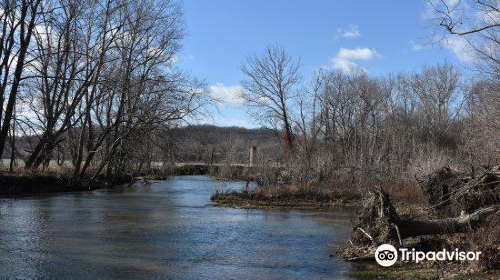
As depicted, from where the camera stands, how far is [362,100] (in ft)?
165

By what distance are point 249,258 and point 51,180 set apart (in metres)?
21.8

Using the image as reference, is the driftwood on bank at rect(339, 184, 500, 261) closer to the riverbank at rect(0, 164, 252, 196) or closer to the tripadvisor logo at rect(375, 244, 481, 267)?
the tripadvisor logo at rect(375, 244, 481, 267)

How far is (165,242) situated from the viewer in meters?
13.2

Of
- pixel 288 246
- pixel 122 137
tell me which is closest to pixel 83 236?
pixel 288 246

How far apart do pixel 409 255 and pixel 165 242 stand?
660 centimetres

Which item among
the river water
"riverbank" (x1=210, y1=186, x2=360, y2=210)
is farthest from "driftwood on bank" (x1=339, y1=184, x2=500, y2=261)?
"riverbank" (x1=210, y1=186, x2=360, y2=210)

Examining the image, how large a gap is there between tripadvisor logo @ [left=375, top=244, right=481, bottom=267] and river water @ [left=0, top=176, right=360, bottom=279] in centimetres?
92

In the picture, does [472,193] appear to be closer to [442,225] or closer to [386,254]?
[442,225]

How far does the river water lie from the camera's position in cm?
995

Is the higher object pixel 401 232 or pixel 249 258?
pixel 401 232

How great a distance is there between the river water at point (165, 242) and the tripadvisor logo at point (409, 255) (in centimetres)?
92

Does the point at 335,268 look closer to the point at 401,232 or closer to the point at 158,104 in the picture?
the point at 401,232

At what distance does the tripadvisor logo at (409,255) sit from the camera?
1043cm

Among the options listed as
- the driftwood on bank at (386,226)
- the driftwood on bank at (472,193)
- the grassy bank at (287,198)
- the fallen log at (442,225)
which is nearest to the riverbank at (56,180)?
the grassy bank at (287,198)
